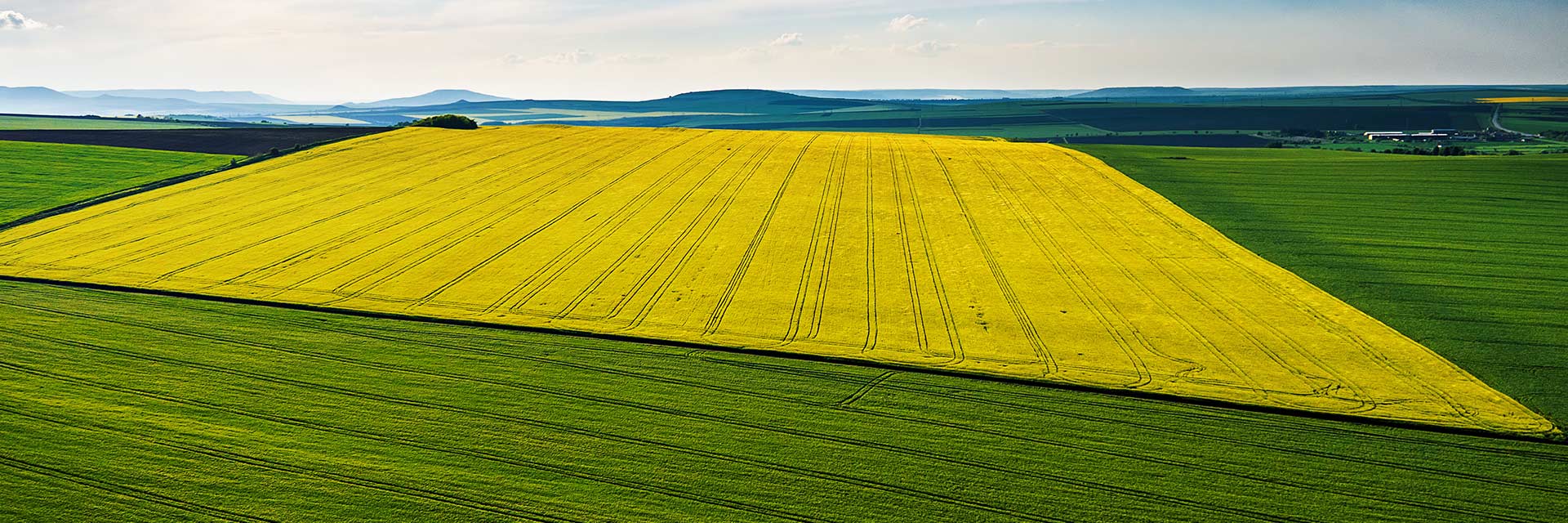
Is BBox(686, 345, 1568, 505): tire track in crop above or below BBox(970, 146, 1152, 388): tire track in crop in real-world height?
below

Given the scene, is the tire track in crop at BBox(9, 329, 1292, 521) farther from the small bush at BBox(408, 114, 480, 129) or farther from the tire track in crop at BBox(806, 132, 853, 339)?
the small bush at BBox(408, 114, 480, 129)

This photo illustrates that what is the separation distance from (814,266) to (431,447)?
666 inches

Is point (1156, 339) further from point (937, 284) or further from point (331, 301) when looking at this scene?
point (331, 301)

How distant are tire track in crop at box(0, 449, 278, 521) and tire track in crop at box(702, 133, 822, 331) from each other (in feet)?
39.5

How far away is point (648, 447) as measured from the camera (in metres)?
16.5

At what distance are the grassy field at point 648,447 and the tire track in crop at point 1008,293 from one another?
7.90ft

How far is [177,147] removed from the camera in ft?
202

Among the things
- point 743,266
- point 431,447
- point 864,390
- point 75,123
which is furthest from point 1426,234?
point 75,123

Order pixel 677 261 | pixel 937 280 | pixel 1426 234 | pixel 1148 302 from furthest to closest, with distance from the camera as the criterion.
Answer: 1. pixel 1426 234
2. pixel 677 261
3. pixel 937 280
4. pixel 1148 302

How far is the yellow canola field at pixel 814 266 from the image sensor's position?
2142 centimetres

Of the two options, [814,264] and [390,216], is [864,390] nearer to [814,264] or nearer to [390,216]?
[814,264]

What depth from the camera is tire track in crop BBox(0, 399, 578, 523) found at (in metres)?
14.0

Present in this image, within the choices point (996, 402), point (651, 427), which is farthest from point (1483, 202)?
point (651, 427)

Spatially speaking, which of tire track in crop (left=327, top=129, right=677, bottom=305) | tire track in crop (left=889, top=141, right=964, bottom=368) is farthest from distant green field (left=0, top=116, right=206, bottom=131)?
tire track in crop (left=889, top=141, right=964, bottom=368)
